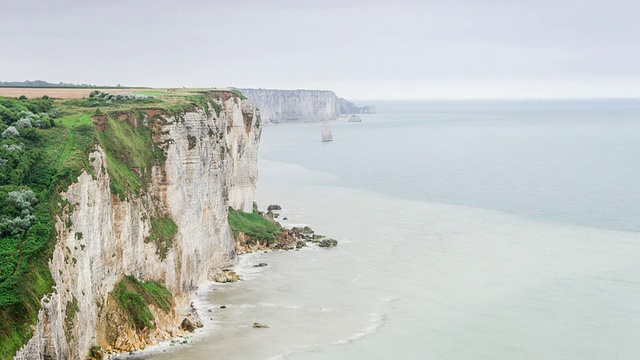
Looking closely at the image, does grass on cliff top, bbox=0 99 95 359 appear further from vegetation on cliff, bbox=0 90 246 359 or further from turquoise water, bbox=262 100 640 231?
turquoise water, bbox=262 100 640 231

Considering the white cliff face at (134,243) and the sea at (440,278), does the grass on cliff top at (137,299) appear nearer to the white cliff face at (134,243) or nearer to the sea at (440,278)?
the white cliff face at (134,243)

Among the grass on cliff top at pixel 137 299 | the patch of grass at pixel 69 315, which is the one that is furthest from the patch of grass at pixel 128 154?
the patch of grass at pixel 69 315

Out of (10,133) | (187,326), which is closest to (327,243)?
(187,326)

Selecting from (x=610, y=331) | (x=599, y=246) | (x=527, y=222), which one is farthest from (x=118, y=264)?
(x=527, y=222)

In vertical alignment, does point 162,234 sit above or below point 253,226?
above

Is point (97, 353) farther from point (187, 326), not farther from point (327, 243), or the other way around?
point (327, 243)

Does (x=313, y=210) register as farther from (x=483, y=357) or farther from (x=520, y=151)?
(x=520, y=151)

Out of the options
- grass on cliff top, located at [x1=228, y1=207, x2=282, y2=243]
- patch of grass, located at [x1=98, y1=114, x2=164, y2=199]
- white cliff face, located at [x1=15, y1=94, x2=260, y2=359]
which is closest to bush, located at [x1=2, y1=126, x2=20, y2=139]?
patch of grass, located at [x1=98, y1=114, x2=164, y2=199]
